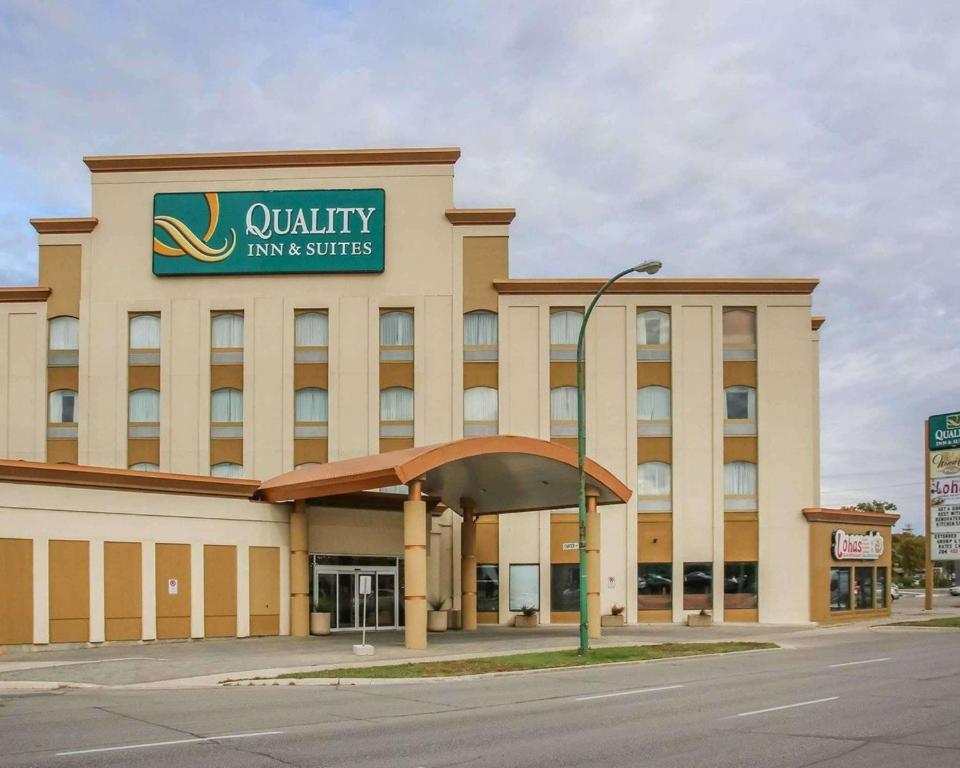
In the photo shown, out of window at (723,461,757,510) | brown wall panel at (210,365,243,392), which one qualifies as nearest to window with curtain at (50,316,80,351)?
brown wall panel at (210,365,243,392)

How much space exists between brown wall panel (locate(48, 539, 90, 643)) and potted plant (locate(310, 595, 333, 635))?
893cm

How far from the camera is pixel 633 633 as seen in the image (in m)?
40.1

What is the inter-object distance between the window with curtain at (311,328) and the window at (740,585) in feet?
66.1

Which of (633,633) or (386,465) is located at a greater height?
(386,465)

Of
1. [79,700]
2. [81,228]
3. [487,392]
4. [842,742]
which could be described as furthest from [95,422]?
[842,742]

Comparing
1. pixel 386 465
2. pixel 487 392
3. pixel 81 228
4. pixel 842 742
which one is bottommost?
pixel 842 742

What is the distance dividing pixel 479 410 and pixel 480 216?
27.7 feet

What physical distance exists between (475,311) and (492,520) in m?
9.08

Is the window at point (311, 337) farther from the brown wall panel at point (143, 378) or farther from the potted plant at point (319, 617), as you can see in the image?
the potted plant at point (319, 617)

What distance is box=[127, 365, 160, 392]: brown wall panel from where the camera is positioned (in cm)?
4775

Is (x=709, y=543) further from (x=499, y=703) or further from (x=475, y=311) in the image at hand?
(x=499, y=703)

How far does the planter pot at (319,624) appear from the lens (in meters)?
38.2

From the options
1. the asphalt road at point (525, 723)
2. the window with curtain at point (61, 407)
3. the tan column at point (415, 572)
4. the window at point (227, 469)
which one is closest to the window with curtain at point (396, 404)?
the window at point (227, 469)

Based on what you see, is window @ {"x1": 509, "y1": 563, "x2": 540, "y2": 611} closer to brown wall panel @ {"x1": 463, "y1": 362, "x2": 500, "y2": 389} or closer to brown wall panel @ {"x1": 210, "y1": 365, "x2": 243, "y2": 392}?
brown wall panel @ {"x1": 463, "y1": 362, "x2": 500, "y2": 389}
